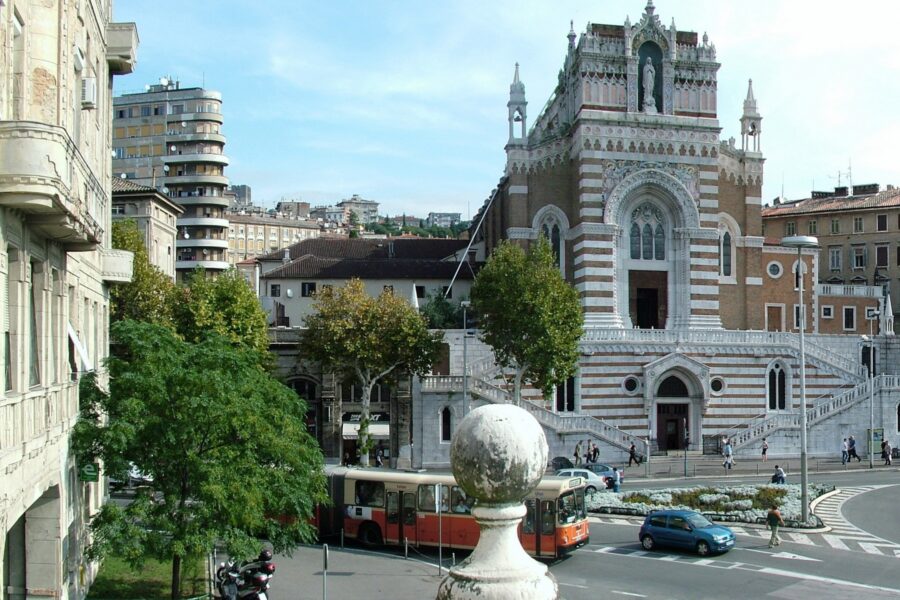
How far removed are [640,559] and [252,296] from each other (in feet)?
92.3

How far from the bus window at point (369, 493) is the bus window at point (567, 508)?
20.1 ft

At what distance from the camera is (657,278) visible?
59.4 m

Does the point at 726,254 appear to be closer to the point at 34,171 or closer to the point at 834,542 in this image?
the point at 834,542

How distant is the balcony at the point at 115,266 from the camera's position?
25984 millimetres

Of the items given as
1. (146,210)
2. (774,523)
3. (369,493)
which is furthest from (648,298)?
(146,210)

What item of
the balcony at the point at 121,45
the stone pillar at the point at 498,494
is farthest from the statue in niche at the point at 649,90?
the stone pillar at the point at 498,494

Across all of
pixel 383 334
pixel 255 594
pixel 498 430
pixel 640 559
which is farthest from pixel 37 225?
pixel 383 334

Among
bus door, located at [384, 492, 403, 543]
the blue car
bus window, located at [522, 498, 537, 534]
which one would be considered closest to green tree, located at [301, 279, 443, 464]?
bus door, located at [384, 492, 403, 543]

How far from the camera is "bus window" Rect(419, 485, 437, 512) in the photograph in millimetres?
31516

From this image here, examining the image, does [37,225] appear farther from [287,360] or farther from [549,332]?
[287,360]

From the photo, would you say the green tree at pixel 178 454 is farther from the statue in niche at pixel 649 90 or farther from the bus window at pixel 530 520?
the statue in niche at pixel 649 90

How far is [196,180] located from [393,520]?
7014 cm

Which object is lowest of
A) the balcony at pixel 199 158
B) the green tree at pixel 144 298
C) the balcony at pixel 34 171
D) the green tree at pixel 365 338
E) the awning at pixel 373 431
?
the awning at pixel 373 431

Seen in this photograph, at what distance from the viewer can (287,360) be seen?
57.1 meters
